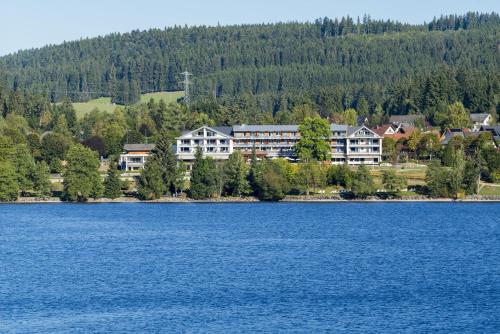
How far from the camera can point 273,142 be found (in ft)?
411

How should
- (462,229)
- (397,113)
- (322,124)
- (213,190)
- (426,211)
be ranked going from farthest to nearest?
(397,113) < (322,124) < (213,190) < (426,211) < (462,229)

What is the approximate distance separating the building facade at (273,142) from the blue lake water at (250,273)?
118 feet

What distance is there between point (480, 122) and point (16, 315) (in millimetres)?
112695

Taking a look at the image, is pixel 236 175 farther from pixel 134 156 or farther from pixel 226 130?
pixel 226 130

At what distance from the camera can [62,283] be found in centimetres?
4622

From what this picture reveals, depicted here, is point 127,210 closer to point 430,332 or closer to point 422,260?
point 422,260

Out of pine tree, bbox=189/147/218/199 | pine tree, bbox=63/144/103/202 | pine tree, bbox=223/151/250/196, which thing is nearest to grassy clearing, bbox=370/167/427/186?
pine tree, bbox=223/151/250/196

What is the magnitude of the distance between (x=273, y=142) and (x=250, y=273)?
76697 mm

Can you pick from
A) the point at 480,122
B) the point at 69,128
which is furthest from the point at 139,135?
the point at 480,122

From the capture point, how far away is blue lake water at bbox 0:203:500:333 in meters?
37.7

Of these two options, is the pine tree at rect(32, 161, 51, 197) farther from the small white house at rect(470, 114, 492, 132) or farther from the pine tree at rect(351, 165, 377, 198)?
the small white house at rect(470, 114, 492, 132)

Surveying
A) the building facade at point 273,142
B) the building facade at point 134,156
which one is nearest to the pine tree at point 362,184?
the building facade at point 273,142

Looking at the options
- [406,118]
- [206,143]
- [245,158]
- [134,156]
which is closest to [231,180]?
[245,158]

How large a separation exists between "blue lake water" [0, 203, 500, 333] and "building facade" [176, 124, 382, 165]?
35961 mm
